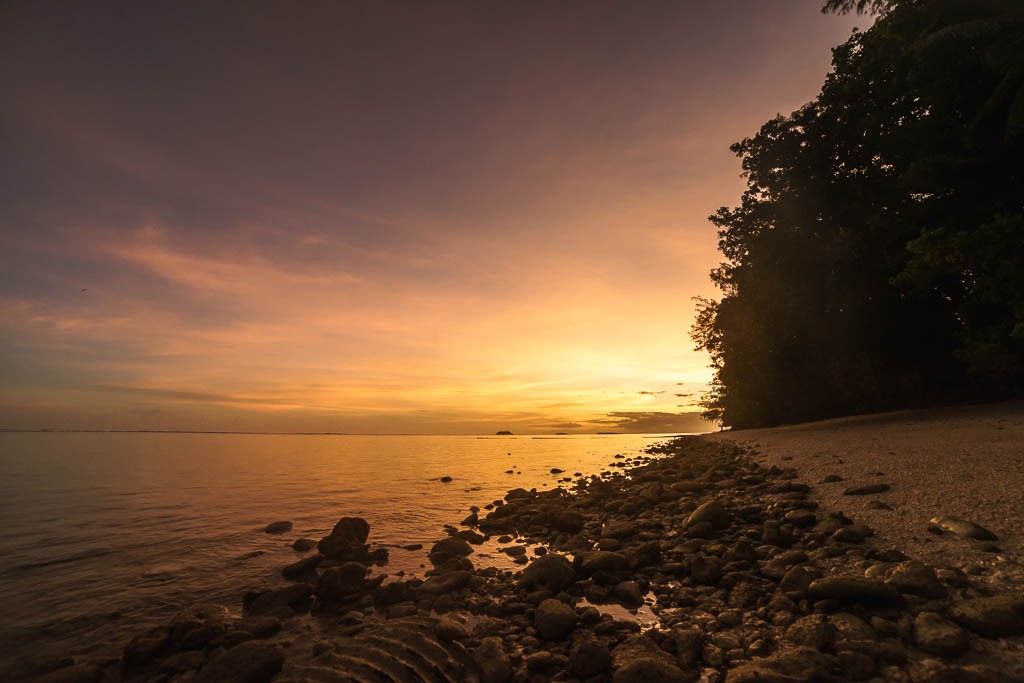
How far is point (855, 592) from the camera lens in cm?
427

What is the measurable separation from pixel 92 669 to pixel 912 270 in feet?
84.1

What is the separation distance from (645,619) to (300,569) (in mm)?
6045

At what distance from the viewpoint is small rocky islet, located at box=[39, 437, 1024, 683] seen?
357 centimetres

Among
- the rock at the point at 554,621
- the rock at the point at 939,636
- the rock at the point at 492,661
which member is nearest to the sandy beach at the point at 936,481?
the rock at the point at 939,636

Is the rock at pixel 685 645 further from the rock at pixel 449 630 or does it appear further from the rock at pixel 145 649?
the rock at pixel 145 649

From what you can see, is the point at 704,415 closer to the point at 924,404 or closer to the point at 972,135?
the point at 924,404

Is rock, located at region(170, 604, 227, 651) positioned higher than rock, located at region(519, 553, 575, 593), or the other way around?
rock, located at region(519, 553, 575, 593)

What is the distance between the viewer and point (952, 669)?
10.3 feet

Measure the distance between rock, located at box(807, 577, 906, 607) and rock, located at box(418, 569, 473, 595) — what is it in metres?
4.44

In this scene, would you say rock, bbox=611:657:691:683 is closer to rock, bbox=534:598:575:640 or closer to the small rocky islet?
the small rocky islet

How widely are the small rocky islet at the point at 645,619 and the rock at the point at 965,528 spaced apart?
0.06ft

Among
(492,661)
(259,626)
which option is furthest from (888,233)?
(259,626)

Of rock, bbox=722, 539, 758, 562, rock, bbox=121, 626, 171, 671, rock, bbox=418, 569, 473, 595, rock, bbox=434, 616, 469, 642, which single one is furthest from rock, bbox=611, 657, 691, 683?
rock, bbox=121, 626, 171, 671

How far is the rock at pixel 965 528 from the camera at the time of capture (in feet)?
16.6
